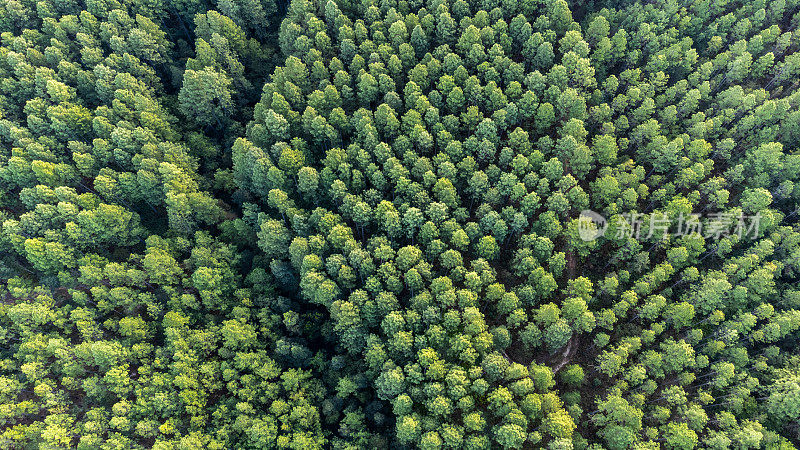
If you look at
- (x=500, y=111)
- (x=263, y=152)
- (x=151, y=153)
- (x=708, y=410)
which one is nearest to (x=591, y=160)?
(x=500, y=111)

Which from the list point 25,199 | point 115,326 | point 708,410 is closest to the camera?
point 708,410

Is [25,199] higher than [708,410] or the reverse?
the reverse

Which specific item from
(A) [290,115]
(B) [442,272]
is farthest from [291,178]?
(B) [442,272]

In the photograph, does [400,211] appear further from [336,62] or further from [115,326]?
[115,326]

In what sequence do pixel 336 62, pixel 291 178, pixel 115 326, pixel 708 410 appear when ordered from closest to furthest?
1. pixel 708 410
2. pixel 115 326
3. pixel 291 178
4. pixel 336 62

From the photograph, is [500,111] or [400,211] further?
[500,111]

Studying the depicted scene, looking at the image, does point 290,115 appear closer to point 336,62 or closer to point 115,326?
point 336,62

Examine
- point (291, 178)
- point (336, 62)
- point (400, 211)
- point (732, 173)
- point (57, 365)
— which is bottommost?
point (57, 365)
